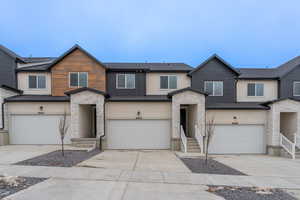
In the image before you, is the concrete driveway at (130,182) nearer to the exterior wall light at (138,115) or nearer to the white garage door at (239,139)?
the white garage door at (239,139)

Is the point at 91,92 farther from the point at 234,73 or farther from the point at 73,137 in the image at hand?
the point at 234,73

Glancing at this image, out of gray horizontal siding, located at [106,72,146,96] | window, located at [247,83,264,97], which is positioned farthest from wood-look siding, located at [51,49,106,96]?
window, located at [247,83,264,97]

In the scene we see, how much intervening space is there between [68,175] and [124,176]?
6.65 ft

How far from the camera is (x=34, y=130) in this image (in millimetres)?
13320

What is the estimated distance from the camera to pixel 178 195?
15.8ft

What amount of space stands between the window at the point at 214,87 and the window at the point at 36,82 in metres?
15.5

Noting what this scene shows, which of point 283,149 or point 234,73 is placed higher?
point 234,73

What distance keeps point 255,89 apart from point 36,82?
70.0 feet

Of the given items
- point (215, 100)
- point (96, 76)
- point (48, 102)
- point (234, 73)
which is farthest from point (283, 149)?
point (48, 102)

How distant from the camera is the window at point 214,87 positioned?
16.1 m

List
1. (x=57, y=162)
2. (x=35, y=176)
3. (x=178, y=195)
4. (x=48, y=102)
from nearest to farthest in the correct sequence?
(x=178, y=195) → (x=35, y=176) → (x=57, y=162) → (x=48, y=102)

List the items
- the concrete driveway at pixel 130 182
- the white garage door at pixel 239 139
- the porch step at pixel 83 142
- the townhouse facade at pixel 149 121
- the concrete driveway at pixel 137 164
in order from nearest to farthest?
the concrete driveway at pixel 130 182
the concrete driveway at pixel 137 164
the porch step at pixel 83 142
the townhouse facade at pixel 149 121
the white garage door at pixel 239 139

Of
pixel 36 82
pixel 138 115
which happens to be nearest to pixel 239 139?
pixel 138 115

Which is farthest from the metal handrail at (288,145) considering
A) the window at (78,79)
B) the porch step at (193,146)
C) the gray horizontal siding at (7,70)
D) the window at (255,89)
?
the gray horizontal siding at (7,70)
